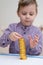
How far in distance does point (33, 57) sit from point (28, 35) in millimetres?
148

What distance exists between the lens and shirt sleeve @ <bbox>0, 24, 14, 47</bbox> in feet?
3.40

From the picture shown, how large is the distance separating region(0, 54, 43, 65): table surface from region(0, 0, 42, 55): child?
40mm

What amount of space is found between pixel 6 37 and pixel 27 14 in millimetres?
208

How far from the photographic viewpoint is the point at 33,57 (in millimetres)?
993

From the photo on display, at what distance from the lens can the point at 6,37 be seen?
3.39ft

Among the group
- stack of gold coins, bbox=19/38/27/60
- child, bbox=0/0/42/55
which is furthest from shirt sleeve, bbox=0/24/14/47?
stack of gold coins, bbox=19/38/27/60

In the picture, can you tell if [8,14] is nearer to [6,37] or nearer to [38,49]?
[6,37]

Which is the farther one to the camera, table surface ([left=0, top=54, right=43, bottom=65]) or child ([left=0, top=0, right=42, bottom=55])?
child ([left=0, top=0, right=42, bottom=55])

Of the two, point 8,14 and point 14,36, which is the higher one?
point 8,14

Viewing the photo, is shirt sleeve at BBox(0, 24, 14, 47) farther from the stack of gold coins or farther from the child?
the stack of gold coins
